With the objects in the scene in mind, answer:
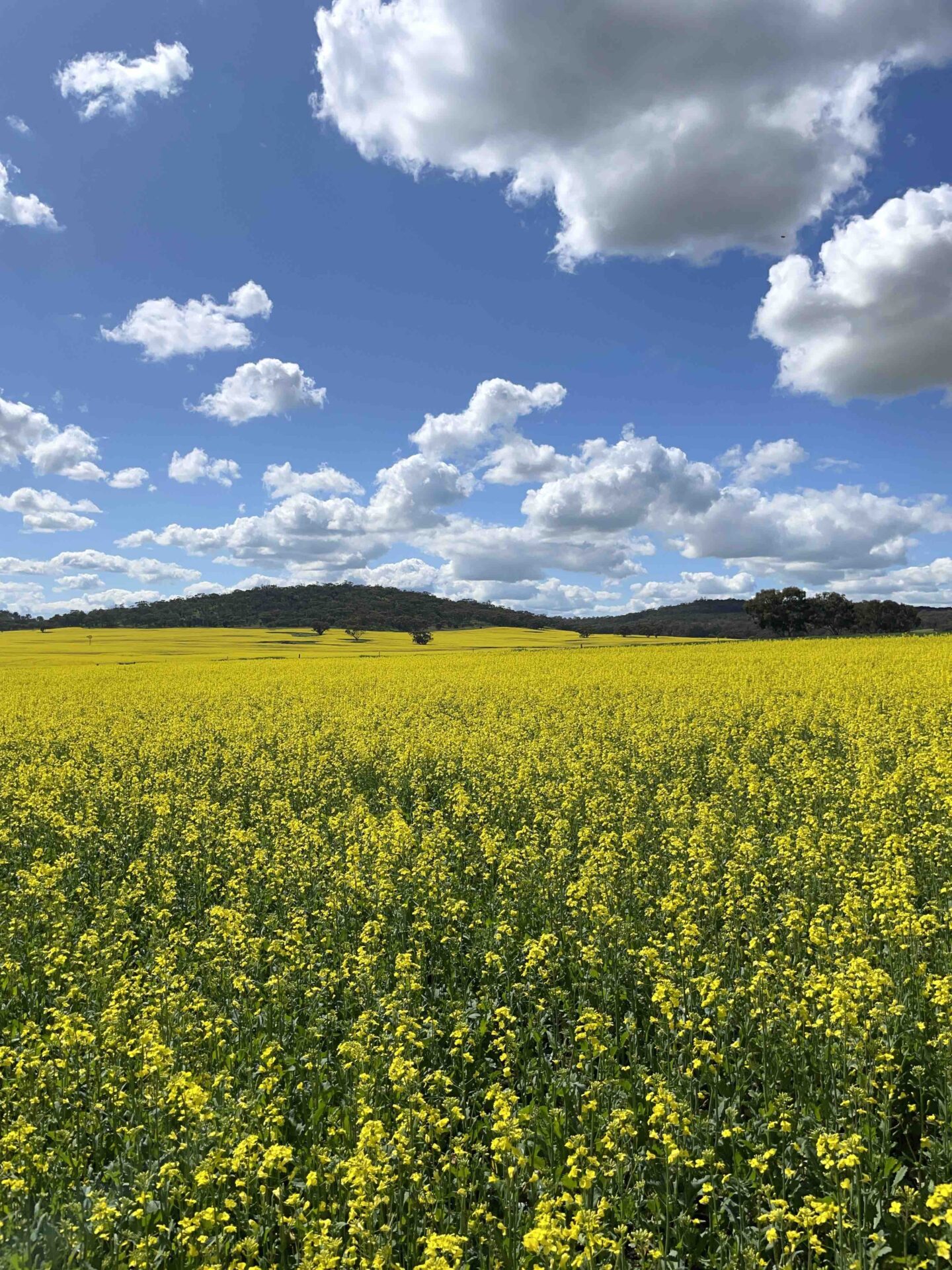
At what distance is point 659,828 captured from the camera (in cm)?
1067

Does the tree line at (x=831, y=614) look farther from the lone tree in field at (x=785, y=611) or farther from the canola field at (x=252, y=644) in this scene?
the canola field at (x=252, y=644)

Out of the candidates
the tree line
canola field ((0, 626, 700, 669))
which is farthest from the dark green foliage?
canola field ((0, 626, 700, 669))

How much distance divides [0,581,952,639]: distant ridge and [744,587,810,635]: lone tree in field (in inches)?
97.4

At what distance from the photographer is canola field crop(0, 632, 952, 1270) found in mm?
4129

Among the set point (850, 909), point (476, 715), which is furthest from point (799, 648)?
point (850, 909)

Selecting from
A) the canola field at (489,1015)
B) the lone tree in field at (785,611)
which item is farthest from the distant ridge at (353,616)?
the canola field at (489,1015)

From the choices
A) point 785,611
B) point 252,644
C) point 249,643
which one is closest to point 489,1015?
point 252,644

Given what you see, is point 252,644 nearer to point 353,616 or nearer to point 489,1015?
point 353,616

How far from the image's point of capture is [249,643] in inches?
3155

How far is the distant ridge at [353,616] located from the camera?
4176 inches

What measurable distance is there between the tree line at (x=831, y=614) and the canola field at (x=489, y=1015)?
8329 cm

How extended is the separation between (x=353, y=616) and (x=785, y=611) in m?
60.6

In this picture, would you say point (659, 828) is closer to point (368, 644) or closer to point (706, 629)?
point (368, 644)

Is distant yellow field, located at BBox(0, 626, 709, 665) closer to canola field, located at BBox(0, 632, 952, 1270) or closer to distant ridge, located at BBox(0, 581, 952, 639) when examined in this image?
distant ridge, located at BBox(0, 581, 952, 639)
